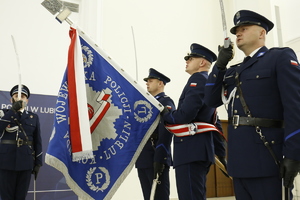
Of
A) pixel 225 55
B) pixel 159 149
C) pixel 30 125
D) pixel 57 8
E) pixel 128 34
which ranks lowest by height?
pixel 159 149

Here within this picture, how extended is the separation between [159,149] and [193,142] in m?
0.44

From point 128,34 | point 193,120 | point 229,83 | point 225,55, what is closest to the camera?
point 225,55

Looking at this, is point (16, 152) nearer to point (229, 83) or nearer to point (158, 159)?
point (158, 159)

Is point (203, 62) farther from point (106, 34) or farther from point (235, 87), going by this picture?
point (106, 34)

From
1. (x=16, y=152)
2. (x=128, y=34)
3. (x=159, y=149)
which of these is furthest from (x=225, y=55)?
(x=128, y=34)

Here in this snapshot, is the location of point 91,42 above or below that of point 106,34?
below

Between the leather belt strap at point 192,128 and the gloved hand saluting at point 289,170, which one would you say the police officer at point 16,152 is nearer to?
the leather belt strap at point 192,128

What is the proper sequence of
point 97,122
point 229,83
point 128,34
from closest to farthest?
point 229,83 < point 97,122 < point 128,34

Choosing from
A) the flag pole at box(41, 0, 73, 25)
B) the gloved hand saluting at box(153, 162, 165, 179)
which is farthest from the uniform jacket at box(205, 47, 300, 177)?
the flag pole at box(41, 0, 73, 25)

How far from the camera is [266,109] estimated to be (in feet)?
4.94

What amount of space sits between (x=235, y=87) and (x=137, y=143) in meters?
0.81

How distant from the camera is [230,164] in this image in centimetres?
158

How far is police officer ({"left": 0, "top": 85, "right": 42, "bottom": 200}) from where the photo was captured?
10.7 feet

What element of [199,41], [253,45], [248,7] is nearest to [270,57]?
[253,45]
